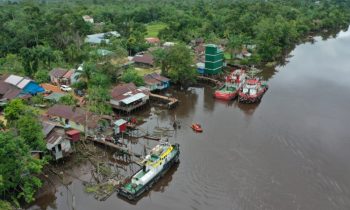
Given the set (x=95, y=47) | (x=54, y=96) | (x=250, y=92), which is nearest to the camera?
(x=54, y=96)

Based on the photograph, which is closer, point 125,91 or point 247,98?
point 125,91

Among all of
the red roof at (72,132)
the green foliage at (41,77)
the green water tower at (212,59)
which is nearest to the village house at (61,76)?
the green foliage at (41,77)

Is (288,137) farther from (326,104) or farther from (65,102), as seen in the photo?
(65,102)

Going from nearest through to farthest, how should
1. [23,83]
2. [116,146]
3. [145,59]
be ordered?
[116,146] < [23,83] < [145,59]

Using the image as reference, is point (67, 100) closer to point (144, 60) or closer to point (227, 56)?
point (144, 60)

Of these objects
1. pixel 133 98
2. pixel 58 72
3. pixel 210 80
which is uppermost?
pixel 58 72

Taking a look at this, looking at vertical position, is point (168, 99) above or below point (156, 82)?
below

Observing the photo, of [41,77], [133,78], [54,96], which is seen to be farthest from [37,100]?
[133,78]
